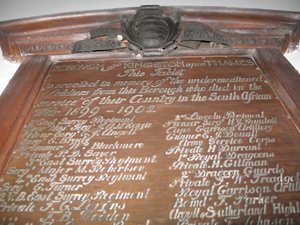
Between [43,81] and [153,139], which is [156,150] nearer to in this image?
[153,139]

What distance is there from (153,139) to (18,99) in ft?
2.90

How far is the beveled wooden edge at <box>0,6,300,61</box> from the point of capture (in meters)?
2.42

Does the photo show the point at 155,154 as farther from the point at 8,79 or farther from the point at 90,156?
the point at 8,79

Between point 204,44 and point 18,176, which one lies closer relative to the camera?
point 18,176

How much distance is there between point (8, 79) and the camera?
2299 mm

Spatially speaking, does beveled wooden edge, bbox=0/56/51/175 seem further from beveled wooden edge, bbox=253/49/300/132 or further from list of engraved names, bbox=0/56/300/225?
beveled wooden edge, bbox=253/49/300/132

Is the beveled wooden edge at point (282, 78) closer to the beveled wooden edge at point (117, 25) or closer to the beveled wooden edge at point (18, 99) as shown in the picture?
the beveled wooden edge at point (117, 25)

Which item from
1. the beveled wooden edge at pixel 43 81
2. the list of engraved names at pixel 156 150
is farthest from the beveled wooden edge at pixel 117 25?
the list of engraved names at pixel 156 150

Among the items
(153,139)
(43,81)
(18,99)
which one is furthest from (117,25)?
(153,139)

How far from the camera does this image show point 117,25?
2.50 meters

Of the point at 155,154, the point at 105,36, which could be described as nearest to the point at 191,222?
the point at 155,154

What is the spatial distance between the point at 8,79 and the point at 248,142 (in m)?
1.70


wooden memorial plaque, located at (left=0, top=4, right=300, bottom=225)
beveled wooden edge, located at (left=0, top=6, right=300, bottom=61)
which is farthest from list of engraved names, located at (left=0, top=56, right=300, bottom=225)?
beveled wooden edge, located at (left=0, top=6, right=300, bottom=61)

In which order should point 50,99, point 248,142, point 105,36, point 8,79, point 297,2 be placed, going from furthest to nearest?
point 297,2
point 105,36
point 8,79
point 50,99
point 248,142
